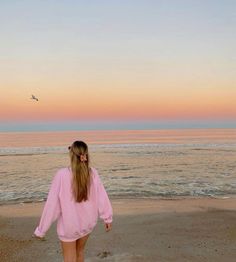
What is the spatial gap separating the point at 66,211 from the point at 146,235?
13.6 ft

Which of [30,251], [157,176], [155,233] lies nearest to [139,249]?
[155,233]

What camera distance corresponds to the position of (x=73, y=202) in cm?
434

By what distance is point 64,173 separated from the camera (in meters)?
4.32

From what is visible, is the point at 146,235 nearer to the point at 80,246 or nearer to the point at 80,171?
the point at 80,246

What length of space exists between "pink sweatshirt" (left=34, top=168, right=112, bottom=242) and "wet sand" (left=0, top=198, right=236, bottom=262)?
2.32 meters

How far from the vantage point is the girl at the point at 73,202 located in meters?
4.30

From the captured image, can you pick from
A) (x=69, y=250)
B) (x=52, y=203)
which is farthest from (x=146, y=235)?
(x=52, y=203)

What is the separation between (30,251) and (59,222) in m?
3.13

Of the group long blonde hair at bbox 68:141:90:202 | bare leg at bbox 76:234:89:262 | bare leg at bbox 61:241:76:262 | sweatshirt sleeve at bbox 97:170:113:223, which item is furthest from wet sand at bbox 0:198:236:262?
long blonde hair at bbox 68:141:90:202

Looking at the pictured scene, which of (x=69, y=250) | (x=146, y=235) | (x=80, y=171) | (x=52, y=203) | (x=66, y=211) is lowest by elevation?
(x=146, y=235)

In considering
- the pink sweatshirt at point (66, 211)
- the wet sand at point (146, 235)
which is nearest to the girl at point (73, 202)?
the pink sweatshirt at point (66, 211)

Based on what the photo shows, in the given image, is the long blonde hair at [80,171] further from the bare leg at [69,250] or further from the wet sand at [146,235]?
the wet sand at [146,235]

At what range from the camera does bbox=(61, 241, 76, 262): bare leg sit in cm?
443

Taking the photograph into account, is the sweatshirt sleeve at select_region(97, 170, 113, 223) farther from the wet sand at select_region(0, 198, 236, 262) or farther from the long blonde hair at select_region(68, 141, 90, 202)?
the wet sand at select_region(0, 198, 236, 262)
